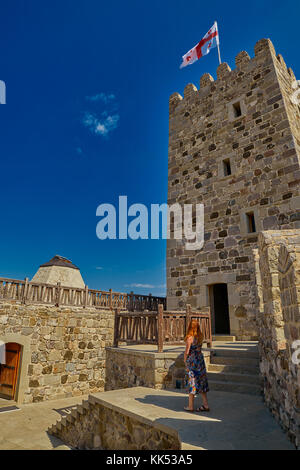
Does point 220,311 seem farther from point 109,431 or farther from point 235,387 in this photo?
point 109,431

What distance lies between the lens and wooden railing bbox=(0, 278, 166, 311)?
9630mm

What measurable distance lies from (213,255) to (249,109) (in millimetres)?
5472

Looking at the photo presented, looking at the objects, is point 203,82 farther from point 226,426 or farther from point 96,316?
point 226,426

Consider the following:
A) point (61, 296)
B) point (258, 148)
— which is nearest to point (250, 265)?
point (258, 148)

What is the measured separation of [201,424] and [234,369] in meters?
2.69

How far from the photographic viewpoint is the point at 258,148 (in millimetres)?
9773

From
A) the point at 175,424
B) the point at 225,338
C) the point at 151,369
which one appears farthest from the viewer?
the point at 225,338

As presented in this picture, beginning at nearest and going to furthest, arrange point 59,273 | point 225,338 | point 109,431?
point 109,431
point 225,338
point 59,273

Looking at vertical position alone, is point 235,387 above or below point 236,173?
below

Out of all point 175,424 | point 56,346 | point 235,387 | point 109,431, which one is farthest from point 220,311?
point 175,424

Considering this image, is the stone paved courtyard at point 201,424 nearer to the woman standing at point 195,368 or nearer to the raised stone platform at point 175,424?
the raised stone platform at point 175,424

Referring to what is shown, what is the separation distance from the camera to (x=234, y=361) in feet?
21.1

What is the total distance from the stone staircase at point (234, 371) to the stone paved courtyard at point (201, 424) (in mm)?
231

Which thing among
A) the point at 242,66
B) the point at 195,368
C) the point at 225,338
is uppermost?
the point at 242,66
